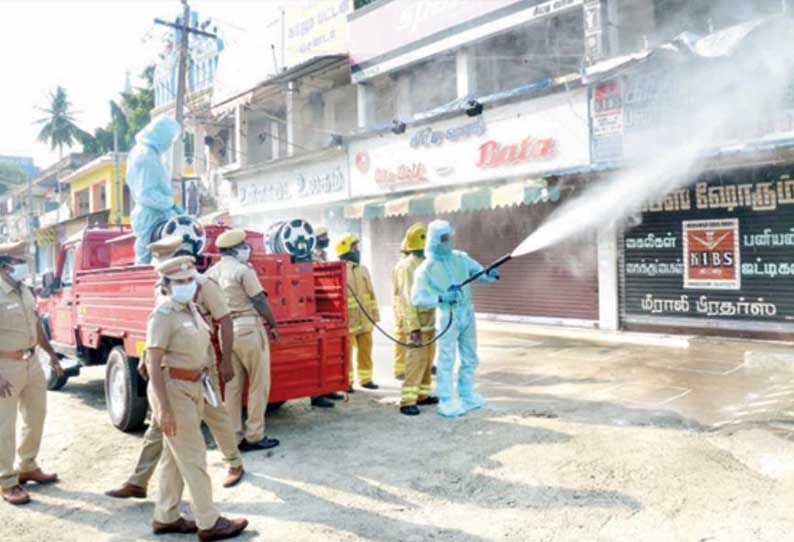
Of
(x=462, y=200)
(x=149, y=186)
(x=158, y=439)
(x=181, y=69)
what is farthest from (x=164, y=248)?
(x=181, y=69)

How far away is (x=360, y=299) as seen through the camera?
777 centimetres

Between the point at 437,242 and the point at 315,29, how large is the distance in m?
12.3

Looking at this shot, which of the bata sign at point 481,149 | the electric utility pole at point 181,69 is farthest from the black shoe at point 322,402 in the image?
the electric utility pole at point 181,69

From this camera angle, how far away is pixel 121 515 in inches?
→ 166

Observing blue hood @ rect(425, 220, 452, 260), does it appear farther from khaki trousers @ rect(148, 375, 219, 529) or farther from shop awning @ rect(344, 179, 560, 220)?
shop awning @ rect(344, 179, 560, 220)

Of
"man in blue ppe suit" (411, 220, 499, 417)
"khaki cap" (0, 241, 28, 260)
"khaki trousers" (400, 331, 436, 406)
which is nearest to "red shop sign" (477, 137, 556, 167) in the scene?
"man in blue ppe suit" (411, 220, 499, 417)

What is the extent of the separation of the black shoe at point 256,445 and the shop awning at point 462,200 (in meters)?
6.75

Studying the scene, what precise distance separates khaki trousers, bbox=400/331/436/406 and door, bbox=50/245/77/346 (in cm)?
407

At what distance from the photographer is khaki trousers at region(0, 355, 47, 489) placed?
458cm

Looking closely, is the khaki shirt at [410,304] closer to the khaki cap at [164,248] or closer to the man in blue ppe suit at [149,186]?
the man in blue ppe suit at [149,186]

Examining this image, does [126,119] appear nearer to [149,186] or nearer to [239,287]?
[149,186]

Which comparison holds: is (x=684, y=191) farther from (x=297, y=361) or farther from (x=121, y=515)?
(x=121, y=515)

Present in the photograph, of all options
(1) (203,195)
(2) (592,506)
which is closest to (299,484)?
(2) (592,506)

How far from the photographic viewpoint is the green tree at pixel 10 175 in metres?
59.3
